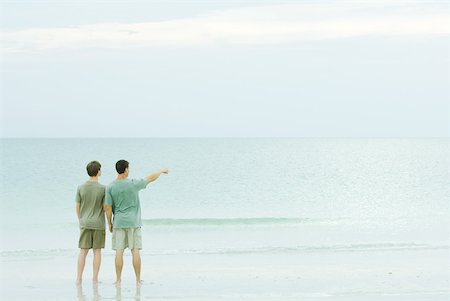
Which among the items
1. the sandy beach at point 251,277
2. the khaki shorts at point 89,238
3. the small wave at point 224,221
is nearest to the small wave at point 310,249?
the sandy beach at point 251,277

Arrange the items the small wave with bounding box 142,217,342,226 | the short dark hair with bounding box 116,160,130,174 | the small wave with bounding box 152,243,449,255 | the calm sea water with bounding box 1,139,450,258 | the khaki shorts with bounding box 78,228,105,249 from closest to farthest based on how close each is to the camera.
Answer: the short dark hair with bounding box 116,160,130,174, the khaki shorts with bounding box 78,228,105,249, the small wave with bounding box 152,243,449,255, the calm sea water with bounding box 1,139,450,258, the small wave with bounding box 142,217,342,226

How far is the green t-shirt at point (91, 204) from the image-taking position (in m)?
10.5

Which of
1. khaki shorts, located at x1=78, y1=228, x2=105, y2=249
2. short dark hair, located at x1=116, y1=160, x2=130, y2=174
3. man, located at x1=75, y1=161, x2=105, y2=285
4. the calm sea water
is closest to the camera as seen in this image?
short dark hair, located at x1=116, y1=160, x2=130, y2=174

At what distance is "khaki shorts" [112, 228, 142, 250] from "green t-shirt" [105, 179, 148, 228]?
0.09m

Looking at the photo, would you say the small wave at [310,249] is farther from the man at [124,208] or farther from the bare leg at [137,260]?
the man at [124,208]

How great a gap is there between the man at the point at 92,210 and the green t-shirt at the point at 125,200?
0.19m

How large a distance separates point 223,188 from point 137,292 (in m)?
29.0

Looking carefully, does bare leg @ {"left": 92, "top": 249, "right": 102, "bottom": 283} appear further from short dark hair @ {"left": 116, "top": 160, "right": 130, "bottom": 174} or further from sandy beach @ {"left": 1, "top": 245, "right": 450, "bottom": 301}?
short dark hair @ {"left": 116, "top": 160, "right": 130, "bottom": 174}

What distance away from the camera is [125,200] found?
1044 cm

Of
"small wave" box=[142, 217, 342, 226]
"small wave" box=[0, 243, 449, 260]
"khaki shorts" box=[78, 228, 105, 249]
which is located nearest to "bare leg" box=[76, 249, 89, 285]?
"khaki shorts" box=[78, 228, 105, 249]

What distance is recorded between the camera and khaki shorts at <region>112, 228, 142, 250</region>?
1059 cm

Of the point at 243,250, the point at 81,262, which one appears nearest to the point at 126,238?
the point at 81,262

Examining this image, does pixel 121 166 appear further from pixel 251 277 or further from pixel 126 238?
pixel 251 277

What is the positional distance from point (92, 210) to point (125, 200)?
0.47 meters
